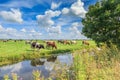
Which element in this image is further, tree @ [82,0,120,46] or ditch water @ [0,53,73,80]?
tree @ [82,0,120,46]

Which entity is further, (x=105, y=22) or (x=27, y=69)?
(x=105, y=22)

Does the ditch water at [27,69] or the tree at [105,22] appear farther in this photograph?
the tree at [105,22]

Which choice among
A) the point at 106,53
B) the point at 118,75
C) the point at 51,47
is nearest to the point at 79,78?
the point at 118,75

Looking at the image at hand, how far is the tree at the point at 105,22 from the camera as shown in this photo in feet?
112

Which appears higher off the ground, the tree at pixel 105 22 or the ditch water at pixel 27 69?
the tree at pixel 105 22

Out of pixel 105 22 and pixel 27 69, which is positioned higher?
pixel 105 22

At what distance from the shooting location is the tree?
112 feet

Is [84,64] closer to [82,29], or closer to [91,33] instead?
[91,33]

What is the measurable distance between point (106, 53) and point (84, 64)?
200 inches

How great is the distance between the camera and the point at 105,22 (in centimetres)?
3484

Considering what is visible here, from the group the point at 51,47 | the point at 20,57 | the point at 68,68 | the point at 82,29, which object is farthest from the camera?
the point at 51,47

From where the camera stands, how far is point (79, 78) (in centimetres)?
1027

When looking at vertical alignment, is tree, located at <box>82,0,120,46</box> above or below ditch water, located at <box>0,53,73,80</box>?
above

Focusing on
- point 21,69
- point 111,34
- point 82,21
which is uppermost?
point 82,21
